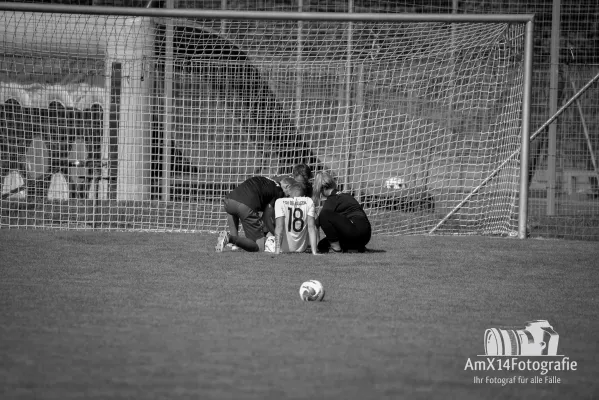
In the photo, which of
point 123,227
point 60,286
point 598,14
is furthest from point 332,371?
point 598,14

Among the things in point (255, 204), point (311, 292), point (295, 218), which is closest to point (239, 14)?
point (255, 204)

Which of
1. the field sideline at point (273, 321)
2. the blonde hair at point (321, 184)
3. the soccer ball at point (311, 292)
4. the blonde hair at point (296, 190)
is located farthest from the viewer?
the blonde hair at point (321, 184)

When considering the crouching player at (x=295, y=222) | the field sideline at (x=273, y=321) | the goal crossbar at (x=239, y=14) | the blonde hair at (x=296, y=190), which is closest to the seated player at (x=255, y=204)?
the blonde hair at (x=296, y=190)

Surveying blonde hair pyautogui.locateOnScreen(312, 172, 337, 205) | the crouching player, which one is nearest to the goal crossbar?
blonde hair pyautogui.locateOnScreen(312, 172, 337, 205)

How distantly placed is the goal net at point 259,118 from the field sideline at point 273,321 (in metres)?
3.30

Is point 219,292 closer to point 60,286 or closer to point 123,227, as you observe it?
point 60,286

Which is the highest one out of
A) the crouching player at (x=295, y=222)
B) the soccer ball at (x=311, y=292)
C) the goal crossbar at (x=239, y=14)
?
the goal crossbar at (x=239, y=14)

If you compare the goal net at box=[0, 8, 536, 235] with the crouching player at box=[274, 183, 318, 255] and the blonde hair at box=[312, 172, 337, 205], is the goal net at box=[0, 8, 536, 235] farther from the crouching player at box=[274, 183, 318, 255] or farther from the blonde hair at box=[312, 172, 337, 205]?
the crouching player at box=[274, 183, 318, 255]

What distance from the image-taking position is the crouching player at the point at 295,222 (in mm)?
9172

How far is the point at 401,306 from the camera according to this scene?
242 inches

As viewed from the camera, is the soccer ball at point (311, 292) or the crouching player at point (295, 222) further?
the crouching player at point (295, 222)

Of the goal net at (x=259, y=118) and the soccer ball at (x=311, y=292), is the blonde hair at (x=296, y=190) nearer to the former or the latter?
the soccer ball at (x=311, y=292)

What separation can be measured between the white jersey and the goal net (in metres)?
3.27

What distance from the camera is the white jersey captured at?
916 cm
